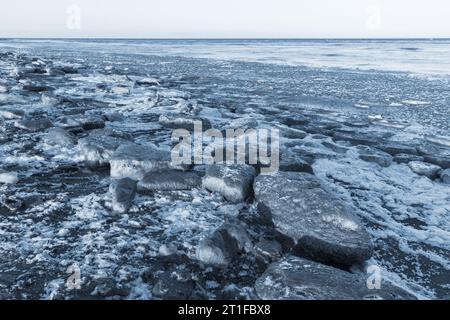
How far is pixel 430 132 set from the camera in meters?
5.62

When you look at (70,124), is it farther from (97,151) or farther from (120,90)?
(120,90)

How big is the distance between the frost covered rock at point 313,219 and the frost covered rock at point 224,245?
338 mm

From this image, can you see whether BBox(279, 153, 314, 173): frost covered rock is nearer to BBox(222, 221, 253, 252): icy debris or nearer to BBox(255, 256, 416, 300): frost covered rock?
BBox(222, 221, 253, 252): icy debris

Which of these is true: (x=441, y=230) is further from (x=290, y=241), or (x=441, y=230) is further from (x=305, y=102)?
(x=305, y=102)

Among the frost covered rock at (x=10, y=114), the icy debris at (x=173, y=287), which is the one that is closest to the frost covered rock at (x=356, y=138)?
the icy debris at (x=173, y=287)

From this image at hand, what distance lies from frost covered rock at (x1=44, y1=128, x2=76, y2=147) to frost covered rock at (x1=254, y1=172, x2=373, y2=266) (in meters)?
2.41

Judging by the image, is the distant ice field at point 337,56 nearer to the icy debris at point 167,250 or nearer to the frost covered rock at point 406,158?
the frost covered rock at point 406,158

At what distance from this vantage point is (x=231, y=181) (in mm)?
3275

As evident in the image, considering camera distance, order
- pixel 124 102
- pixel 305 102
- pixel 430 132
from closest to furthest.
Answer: pixel 430 132 < pixel 124 102 < pixel 305 102

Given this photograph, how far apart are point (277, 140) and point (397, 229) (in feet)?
7.00

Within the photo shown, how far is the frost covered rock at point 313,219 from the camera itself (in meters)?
2.46

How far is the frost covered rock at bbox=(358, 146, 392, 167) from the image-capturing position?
4316 millimetres

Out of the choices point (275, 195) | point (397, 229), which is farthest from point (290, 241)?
point (397, 229)
